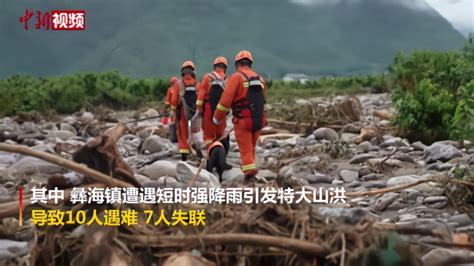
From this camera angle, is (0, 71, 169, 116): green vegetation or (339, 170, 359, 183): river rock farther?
(0, 71, 169, 116): green vegetation

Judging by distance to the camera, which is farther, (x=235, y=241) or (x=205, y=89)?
(x=205, y=89)

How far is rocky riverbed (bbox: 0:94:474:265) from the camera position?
16.8 feet

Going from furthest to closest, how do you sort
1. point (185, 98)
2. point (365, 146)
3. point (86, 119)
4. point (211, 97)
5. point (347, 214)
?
point (86, 119)
point (365, 146)
point (185, 98)
point (211, 97)
point (347, 214)

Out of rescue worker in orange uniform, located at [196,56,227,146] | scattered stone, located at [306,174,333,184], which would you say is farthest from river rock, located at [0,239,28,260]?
rescue worker in orange uniform, located at [196,56,227,146]

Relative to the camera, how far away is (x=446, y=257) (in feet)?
12.5

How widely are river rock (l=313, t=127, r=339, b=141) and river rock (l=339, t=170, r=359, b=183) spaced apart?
3341mm

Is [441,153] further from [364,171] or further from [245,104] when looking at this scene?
[245,104]

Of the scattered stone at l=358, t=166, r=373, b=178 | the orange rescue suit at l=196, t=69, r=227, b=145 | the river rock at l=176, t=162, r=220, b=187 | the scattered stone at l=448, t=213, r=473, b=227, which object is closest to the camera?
the scattered stone at l=448, t=213, r=473, b=227

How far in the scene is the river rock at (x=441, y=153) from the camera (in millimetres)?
8742

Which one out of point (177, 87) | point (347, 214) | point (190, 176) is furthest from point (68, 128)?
point (347, 214)

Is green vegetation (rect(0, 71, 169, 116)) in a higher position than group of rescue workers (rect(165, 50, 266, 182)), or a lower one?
higher

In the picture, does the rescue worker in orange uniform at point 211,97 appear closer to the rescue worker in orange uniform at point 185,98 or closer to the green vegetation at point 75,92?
the rescue worker in orange uniform at point 185,98

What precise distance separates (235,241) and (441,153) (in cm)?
579

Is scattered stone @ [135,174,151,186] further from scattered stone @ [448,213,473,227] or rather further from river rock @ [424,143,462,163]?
river rock @ [424,143,462,163]
